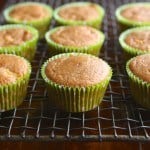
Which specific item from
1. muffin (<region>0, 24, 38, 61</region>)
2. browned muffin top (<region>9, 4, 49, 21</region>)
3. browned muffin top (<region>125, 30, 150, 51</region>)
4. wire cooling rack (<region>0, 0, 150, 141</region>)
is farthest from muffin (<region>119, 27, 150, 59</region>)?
browned muffin top (<region>9, 4, 49, 21</region>)

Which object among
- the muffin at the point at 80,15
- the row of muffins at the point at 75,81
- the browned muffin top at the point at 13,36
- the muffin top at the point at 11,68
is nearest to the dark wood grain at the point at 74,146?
the row of muffins at the point at 75,81

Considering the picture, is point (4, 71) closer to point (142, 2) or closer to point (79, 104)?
point (79, 104)

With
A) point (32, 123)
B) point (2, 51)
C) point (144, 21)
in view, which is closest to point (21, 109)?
point (32, 123)

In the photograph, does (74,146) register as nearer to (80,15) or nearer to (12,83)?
(12,83)

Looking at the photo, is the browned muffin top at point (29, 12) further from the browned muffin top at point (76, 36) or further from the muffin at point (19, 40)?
the browned muffin top at point (76, 36)

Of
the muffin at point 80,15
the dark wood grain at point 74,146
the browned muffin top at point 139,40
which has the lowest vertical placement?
the dark wood grain at point 74,146

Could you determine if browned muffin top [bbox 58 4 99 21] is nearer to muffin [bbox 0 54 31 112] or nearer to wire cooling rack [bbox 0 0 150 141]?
wire cooling rack [bbox 0 0 150 141]

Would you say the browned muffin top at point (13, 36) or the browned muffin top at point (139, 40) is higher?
the browned muffin top at point (139, 40)

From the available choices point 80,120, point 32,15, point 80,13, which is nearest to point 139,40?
point 80,13
